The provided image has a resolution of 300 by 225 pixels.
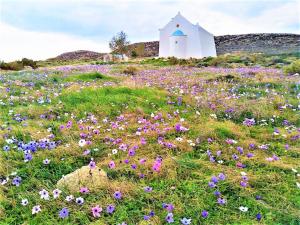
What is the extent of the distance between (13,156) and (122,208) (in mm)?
2104

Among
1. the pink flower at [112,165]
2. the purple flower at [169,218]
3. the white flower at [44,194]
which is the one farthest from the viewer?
the pink flower at [112,165]

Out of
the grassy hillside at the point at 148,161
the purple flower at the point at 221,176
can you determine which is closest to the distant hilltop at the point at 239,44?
the grassy hillside at the point at 148,161

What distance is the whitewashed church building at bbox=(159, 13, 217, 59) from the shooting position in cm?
4600

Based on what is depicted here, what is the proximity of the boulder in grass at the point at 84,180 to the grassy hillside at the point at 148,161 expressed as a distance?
1cm

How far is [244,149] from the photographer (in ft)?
16.3

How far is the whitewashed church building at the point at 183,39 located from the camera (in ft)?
151

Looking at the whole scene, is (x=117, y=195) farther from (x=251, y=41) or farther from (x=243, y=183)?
(x=251, y=41)

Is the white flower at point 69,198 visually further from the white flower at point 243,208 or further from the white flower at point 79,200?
the white flower at point 243,208

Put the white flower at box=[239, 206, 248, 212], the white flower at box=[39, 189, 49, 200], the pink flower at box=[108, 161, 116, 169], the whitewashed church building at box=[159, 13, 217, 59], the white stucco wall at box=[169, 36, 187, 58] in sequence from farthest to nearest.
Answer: the whitewashed church building at box=[159, 13, 217, 59] < the white stucco wall at box=[169, 36, 187, 58] < the pink flower at box=[108, 161, 116, 169] < the white flower at box=[39, 189, 49, 200] < the white flower at box=[239, 206, 248, 212]

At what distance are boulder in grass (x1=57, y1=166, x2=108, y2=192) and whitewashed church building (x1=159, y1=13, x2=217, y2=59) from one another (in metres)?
43.3

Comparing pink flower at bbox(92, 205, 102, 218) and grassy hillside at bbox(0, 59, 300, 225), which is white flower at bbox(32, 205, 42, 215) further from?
pink flower at bbox(92, 205, 102, 218)

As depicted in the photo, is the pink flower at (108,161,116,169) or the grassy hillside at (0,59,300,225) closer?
the grassy hillside at (0,59,300,225)

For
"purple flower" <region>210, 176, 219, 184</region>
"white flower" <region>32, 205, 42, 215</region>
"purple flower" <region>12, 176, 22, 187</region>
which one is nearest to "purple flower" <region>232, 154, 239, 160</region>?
"purple flower" <region>210, 176, 219, 184</region>

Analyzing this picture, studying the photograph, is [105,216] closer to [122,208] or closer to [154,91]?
[122,208]
